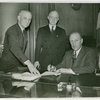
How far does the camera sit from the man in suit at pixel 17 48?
113 centimetres

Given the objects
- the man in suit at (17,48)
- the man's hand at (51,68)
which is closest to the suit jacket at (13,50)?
the man in suit at (17,48)

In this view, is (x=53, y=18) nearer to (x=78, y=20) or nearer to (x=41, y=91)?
(x=78, y=20)

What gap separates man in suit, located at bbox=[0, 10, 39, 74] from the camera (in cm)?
113

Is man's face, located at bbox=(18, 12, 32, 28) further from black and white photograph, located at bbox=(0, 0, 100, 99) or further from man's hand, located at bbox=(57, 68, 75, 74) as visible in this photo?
man's hand, located at bbox=(57, 68, 75, 74)

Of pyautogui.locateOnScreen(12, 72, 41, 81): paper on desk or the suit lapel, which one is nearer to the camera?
pyautogui.locateOnScreen(12, 72, 41, 81): paper on desk

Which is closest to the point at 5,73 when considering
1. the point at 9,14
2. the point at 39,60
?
the point at 39,60

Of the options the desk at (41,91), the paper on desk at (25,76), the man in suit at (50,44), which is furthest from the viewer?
the man in suit at (50,44)

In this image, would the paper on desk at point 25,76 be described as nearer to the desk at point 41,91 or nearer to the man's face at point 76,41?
the desk at point 41,91

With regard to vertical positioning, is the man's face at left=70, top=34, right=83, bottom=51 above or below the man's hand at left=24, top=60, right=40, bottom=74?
above

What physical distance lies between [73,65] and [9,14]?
1.57 ft

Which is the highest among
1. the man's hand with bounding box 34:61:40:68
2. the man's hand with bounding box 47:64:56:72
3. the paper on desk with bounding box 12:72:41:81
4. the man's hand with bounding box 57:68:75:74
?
the man's hand with bounding box 34:61:40:68

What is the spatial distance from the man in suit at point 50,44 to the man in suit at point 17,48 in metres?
0.08

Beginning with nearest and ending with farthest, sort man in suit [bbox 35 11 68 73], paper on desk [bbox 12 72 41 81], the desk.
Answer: the desk
paper on desk [bbox 12 72 41 81]
man in suit [bbox 35 11 68 73]

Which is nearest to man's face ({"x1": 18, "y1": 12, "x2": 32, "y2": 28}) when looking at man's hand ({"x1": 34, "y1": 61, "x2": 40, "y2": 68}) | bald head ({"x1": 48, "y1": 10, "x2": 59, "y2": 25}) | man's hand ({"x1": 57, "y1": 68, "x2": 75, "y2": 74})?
bald head ({"x1": 48, "y1": 10, "x2": 59, "y2": 25})
